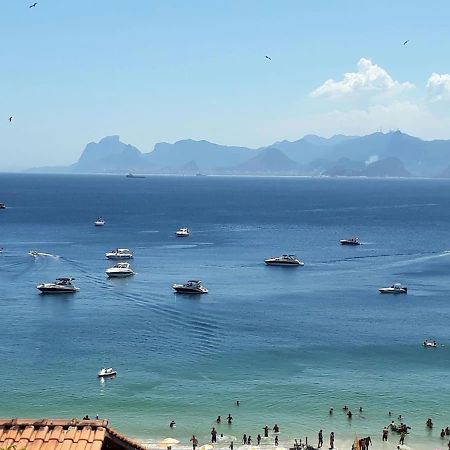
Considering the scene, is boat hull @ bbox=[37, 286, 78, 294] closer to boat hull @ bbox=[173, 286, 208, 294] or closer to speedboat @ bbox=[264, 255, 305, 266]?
boat hull @ bbox=[173, 286, 208, 294]

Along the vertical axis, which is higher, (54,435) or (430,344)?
(54,435)

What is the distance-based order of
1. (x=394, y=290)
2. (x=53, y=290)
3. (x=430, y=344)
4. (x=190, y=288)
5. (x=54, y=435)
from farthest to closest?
(x=394, y=290), (x=53, y=290), (x=190, y=288), (x=430, y=344), (x=54, y=435)

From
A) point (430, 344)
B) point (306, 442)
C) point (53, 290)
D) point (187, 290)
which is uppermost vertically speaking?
point (187, 290)

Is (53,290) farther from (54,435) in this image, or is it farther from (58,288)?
(54,435)

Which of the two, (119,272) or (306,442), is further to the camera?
(119,272)

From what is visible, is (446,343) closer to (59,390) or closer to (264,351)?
(264,351)

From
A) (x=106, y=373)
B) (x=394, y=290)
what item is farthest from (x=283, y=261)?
(x=106, y=373)

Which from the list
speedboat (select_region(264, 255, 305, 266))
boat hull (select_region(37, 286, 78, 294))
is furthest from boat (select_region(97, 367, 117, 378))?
speedboat (select_region(264, 255, 305, 266))

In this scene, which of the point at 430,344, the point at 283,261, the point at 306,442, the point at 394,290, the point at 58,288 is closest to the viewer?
the point at 306,442

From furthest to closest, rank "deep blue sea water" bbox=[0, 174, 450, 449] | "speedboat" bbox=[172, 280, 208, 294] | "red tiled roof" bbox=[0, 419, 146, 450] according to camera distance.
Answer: "speedboat" bbox=[172, 280, 208, 294], "deep blue sea water" bbox=[0, 174, 450, 449], "red tiled roof" bbox=[0, 419, 146, 450]

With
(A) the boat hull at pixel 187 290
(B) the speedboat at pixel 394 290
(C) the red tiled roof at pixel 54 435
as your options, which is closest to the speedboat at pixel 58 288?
(A) the boat hull at pixel 187 290

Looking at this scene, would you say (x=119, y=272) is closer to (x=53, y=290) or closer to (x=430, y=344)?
(x=53, y=290)
